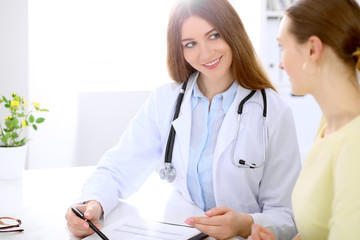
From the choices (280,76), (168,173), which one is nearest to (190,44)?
(168,173)

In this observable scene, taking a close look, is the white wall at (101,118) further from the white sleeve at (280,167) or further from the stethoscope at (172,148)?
the white sleeve at (280,167)

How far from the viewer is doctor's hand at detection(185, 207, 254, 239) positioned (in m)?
1.06

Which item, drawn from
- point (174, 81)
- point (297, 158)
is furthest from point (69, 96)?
point (297, 158)

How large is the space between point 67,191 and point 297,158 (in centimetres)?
83

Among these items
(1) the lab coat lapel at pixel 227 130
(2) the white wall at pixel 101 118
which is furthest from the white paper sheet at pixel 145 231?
(2) the white wall at pixel 101 118

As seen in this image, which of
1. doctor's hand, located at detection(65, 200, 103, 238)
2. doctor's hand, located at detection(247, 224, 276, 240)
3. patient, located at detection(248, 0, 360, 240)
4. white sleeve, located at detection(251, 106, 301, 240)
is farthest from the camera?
white sleeve, located at detection(251, 106, 301, 240)

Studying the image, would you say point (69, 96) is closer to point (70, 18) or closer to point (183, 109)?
point (70, 18)

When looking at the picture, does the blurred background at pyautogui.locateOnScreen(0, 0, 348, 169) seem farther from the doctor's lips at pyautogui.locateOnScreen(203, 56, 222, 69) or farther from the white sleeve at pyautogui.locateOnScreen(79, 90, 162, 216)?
the doctor's lips at pyautogui.locateOnScreen(203, 56, 222, 69)

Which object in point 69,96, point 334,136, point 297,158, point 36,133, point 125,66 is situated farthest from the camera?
point 125,66

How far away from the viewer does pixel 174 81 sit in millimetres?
1649

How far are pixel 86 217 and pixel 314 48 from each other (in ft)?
2.48

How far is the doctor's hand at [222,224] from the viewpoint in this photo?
106 centimetres

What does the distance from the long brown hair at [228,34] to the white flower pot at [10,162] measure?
2.43 ft

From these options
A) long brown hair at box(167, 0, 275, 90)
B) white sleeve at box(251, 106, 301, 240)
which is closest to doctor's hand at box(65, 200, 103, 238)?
white sleeve at box(251, 106, 301, 240)
